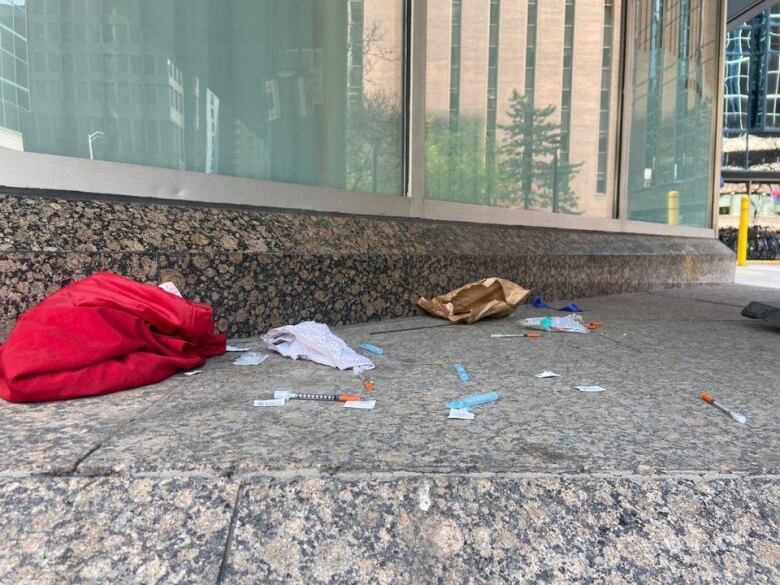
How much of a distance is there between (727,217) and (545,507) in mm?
21175

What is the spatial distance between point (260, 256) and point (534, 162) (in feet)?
10.2

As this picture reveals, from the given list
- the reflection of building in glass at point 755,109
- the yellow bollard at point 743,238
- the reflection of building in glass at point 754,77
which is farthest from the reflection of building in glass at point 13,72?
the reflection of building in glass at point 754,77

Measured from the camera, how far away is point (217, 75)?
2.67 meters

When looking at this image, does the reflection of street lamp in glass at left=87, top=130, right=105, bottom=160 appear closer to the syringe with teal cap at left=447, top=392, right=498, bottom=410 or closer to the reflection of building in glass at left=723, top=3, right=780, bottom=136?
the syringe with teal cap at left=447, top=392, right=498, bottom=410

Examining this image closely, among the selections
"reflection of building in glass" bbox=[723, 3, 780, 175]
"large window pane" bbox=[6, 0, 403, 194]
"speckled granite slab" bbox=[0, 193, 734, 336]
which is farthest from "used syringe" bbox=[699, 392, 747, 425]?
"reflection of building in glass" bbox=[723, 3, 780, 175]

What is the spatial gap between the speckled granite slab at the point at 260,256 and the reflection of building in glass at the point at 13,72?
30 centimetres

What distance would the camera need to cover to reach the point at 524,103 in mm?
4609

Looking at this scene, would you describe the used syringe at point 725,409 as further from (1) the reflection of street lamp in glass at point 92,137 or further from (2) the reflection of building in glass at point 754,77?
(2) the reflection of building in glass at point 754,77

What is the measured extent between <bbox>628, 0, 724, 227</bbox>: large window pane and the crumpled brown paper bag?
324cm

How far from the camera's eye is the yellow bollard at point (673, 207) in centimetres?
654

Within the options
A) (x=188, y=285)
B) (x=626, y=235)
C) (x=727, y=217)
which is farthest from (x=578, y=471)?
(x=727, y=217)

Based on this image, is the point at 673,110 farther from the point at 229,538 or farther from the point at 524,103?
the point at 229,538

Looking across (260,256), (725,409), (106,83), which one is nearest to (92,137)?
(106,83)

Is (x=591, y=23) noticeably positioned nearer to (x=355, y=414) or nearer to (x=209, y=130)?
(x=209, y=130)
